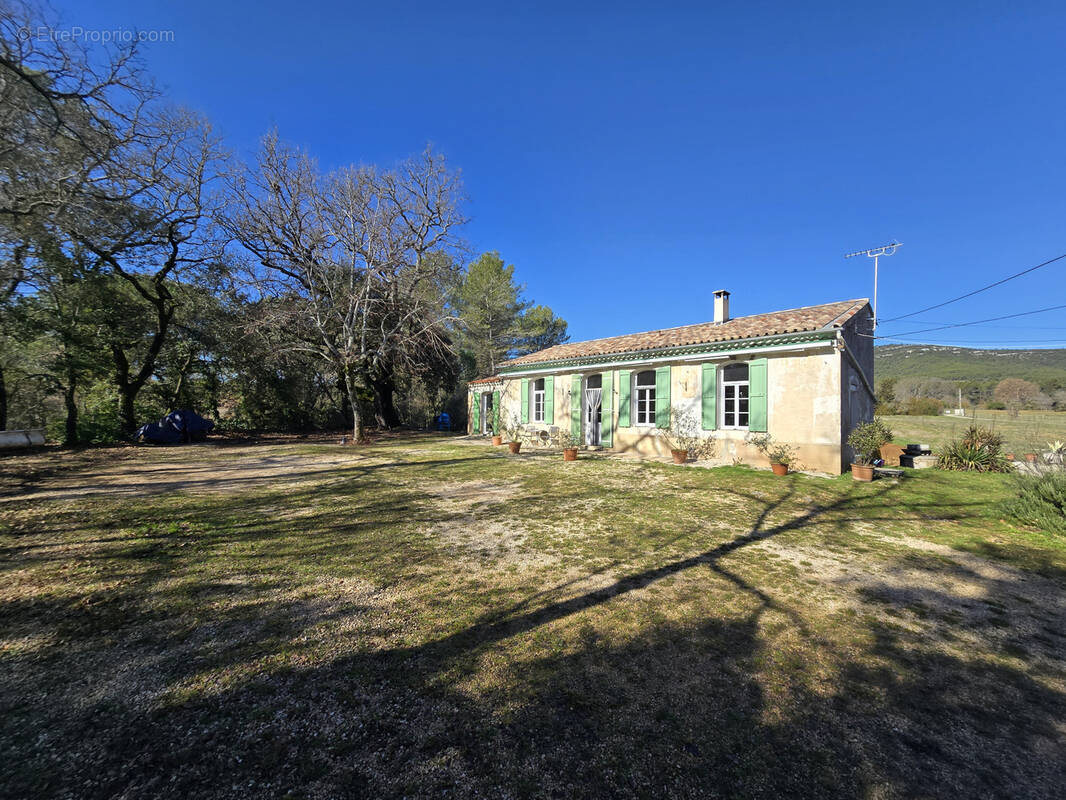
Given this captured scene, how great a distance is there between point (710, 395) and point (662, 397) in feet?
4.78

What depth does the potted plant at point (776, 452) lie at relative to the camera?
9141 mm

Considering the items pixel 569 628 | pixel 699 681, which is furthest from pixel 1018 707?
pixel 569 628

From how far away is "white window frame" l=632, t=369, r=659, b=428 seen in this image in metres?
12.4

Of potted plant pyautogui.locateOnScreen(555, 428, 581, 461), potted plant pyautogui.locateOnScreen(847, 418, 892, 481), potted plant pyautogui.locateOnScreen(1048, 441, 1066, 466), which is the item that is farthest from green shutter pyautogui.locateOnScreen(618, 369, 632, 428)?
potted plant pyautogui.locateOnScreen(1048, 441, 1066, 466)

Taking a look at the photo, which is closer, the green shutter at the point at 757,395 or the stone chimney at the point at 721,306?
the green shutter at the point at 757,395

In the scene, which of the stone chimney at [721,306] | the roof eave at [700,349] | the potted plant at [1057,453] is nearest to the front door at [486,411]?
the roof eave at [700,349]

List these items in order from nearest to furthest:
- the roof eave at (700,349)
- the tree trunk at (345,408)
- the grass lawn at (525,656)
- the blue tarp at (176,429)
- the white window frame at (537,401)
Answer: the grass lawn at (525,656), the roof eave at (700,349), the blue tarp at (176,429), the white window frame at (537,401), the tree trunk at (345,408)

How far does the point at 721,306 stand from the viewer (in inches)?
520

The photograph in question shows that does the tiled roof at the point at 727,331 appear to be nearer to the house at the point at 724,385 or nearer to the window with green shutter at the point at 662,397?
the house at the point at 724,385

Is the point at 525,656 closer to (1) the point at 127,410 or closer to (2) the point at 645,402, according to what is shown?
(2) the point at 645,402

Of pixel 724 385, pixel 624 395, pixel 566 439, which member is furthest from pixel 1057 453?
pixel 566 439

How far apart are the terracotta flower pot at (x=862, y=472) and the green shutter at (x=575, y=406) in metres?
7.56

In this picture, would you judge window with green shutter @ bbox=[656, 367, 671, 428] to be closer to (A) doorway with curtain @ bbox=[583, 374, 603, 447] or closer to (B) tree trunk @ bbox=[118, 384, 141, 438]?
(A) doorway with curtain @ bbox=[583, 374, 603, 447]

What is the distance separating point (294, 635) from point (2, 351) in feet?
51.2
